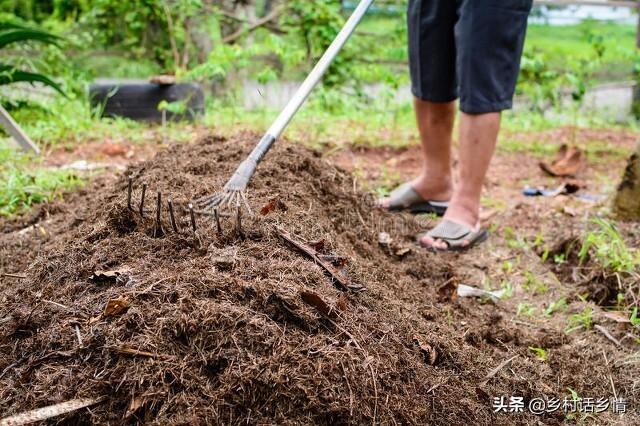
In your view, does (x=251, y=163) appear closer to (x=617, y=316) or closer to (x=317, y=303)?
(x=317, y=303)

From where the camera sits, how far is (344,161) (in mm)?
4152

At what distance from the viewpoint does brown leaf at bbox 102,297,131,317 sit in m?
1.48

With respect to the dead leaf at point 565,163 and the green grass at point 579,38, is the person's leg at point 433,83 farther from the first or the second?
the green grass at point 579,38

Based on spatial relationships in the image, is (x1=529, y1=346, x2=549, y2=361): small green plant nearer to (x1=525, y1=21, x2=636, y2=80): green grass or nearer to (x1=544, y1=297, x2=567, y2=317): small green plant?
(x1=544, y1=297, x2=567, y2=317): small green plant

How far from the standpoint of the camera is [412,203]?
3330mm

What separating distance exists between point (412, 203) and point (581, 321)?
1226 mm

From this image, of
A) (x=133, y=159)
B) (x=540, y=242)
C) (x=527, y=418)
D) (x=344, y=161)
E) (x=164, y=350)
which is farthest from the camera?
(x=344, y=161)

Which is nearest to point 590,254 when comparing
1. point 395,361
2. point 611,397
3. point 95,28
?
point 611,397

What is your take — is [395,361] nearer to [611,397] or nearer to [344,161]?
[611,397]

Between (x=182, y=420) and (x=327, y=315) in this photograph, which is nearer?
(x=182, y=420)

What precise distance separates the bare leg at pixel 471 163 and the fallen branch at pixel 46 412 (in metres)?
1.86

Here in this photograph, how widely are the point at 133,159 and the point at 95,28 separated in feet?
17.6

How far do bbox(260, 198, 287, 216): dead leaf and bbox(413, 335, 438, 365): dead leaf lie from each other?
0.61 m

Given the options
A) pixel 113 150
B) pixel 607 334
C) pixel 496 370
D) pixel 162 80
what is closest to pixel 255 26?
pixel 162 80
